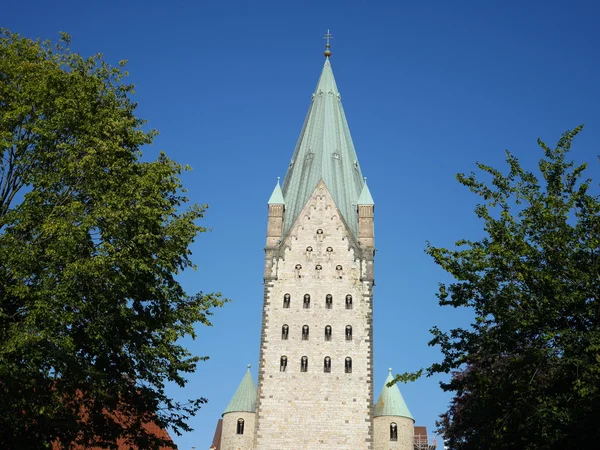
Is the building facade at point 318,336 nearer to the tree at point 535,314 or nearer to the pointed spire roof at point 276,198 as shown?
the pointed spire roof at point 276,198

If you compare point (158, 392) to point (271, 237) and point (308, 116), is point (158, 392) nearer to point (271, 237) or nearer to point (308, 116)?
point (271, 237)

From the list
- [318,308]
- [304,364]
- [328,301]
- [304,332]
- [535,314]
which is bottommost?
[535,314]

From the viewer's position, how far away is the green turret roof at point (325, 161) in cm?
5366

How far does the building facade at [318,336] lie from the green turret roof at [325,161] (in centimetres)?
15

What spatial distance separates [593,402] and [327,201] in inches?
1439

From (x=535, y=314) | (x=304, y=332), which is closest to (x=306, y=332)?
(x=304, y=332)

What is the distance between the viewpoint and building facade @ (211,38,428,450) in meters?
45.1

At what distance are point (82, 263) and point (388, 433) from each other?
108 ft

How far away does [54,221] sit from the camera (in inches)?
742

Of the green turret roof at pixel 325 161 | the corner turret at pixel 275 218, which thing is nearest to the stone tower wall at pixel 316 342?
the corner turret at pixel 275 218

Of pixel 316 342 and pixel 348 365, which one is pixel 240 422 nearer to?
pixel 316 342

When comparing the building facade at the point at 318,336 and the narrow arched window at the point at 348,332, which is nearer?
the building facade at the point at 318,336

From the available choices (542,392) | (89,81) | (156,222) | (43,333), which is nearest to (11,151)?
(89,81)

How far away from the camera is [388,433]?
153 ft
